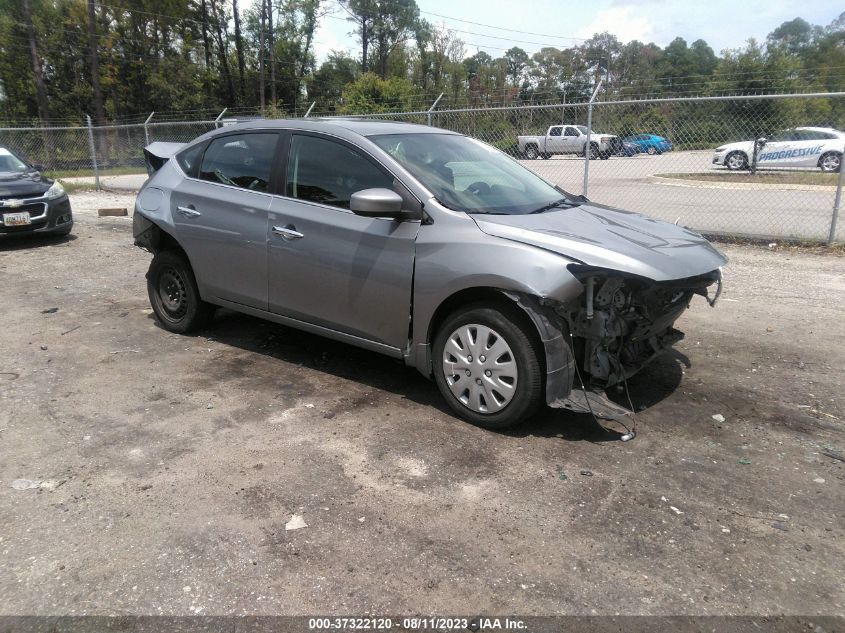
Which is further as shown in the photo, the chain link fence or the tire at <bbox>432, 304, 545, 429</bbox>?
the chain link fence

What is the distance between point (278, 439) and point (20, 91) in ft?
182

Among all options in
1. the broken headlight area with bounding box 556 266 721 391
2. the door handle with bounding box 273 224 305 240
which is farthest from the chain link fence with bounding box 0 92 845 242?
the door handle with bounding box 273 224 305 240

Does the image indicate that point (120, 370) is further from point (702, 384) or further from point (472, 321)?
point (702, 384)

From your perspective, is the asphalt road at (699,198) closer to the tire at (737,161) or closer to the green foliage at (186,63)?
the tire at (737,161)

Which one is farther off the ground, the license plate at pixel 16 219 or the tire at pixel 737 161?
the tire at pixel 737 161

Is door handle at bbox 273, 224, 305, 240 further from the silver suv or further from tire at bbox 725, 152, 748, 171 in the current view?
tire at bbox 725, 152, 748, 171

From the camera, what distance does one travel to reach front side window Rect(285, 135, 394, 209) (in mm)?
4172

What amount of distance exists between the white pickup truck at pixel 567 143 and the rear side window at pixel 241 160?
723cm

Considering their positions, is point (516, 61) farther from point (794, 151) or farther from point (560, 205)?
point (560, 205)

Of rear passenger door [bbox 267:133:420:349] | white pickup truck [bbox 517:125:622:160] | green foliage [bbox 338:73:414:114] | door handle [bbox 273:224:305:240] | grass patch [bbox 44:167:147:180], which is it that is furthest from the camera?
green foliage [bbox 338:73:414:114]

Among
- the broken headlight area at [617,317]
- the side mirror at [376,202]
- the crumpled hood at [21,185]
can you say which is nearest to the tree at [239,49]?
the crumpled hood at [21,185]

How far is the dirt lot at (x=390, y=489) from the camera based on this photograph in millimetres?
2496

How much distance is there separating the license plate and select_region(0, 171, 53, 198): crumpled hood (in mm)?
263

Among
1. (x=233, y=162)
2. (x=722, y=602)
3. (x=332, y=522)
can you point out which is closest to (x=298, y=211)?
(x=233, y=162)
